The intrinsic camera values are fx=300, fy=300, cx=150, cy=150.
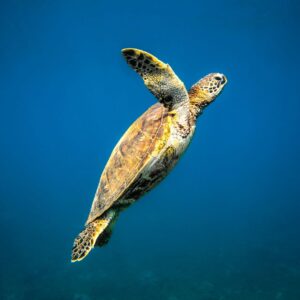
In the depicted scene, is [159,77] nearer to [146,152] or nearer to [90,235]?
[146,152]

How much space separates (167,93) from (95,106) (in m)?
86.6

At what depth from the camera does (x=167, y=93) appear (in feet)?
11.4

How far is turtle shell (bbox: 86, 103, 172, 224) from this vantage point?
3535 mm

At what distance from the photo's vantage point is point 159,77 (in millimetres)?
3281

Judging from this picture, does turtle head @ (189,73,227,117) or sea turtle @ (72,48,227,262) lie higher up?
turtle head @ (189,73,227,117)

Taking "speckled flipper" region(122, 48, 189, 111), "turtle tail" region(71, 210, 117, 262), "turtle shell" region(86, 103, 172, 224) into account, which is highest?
"speckled flipper" region(122, 48, 189, 111)

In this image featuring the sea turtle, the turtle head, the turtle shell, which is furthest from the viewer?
the turtle head

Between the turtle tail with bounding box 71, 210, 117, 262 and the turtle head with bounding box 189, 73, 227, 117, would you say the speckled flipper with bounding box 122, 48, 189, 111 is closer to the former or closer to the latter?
the turtle head with bounding box 189, 73, 227, 117

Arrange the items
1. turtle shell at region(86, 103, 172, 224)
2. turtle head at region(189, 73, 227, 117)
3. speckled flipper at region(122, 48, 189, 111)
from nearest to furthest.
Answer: speckled flipper at region(122, 48, 189, 111)
turtle shell at region(86, 103, 172, 224)
turtle head at region(189, 73, 227, 117)

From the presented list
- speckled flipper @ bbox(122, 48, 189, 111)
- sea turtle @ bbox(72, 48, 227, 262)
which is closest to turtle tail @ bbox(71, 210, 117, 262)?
sea turtle @ bbox(72, 48, 227, 262)

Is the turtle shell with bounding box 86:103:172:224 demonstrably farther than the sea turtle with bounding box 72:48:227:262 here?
Yes

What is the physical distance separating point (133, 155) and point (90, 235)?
43.4 inches

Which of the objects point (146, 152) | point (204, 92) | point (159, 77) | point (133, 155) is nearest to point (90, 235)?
point (133, 155)
